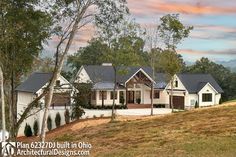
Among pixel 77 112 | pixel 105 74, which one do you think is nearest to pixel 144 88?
pixel 105 74

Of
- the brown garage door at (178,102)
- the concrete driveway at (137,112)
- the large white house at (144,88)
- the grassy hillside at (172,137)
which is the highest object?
the large white house at (144,88)

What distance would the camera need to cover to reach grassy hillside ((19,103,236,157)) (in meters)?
23.6

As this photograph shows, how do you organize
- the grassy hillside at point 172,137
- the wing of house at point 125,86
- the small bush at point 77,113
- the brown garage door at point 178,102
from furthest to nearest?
the brown garage door at point 178,102 → the wing of house at point 125,86 → the small bush at point 77,113 → the grassy hillside at point 172,137

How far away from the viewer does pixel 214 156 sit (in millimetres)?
21266

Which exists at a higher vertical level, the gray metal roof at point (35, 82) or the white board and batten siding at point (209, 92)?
the gray metal roof at point (35, 82)

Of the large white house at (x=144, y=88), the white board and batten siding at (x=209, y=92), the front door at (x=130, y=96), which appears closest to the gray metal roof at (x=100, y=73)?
the large white house at (x=144, y=88)

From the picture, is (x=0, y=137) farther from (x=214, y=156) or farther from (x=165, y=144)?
(x=214, y=156)

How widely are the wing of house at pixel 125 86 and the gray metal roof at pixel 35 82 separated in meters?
5.24

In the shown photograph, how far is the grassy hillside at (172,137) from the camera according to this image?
23625mm

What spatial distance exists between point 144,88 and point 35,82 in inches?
692

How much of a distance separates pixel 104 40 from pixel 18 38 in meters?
25.7

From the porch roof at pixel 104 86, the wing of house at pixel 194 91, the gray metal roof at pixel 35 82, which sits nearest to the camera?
the gray metal roof at pixel 35 82

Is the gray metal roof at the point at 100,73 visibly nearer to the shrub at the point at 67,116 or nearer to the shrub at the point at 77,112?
the shrub at the point at 67,116

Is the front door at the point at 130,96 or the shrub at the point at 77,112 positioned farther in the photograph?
the front door at the point at 130,96
